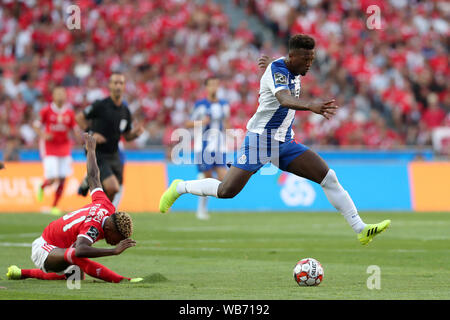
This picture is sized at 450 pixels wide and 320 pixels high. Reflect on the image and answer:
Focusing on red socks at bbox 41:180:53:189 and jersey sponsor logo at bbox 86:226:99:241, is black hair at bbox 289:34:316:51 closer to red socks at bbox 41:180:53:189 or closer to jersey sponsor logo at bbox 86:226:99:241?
jersey sponsor logo at bbox 86:226:99:241

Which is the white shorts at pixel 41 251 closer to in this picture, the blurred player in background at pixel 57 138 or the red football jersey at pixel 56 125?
the blurred player in background at pixel 57 138

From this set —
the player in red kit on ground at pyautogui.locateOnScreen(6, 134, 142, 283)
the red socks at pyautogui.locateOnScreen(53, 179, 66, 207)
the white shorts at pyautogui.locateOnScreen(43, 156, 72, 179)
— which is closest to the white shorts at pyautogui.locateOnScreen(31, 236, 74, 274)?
the player in red kit on ground at pyautogui.locateOnScreen(6, 134, 142, 283)

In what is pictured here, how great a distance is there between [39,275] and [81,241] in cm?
111

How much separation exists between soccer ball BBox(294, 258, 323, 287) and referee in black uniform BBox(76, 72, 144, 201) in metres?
6.44

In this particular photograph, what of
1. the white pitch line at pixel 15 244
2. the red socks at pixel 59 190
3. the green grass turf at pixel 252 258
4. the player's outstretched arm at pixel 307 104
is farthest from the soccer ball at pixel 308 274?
the red socks at pixel 59 190

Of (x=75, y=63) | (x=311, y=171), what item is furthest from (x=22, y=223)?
(x=75, y=63)

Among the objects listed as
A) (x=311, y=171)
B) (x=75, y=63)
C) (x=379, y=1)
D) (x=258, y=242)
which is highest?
(x=379, y=1)

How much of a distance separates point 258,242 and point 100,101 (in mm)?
3766

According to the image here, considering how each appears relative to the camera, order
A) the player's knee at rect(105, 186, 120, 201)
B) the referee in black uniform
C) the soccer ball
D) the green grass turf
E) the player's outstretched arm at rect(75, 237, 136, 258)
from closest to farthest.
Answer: the player's outstretched arm at rect(75, 237, 136, 258) < the green grass turf < the soccer ball < the player's knee at rect(105, 186, 120, 201) < the referee in black uniform

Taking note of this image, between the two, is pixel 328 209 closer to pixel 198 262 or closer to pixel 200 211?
pixel 200 211

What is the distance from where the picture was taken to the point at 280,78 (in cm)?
988

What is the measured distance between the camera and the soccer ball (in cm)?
901

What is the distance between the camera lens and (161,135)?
1003 inches

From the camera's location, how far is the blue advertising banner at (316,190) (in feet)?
73.0
